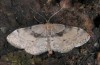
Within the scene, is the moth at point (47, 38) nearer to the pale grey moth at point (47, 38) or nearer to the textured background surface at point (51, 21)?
the pale grey moth at point (47, 38)

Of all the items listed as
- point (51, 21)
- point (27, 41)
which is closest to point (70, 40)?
point (51, 21)

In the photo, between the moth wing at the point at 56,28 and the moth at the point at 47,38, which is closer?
the moth at the point at 47,38

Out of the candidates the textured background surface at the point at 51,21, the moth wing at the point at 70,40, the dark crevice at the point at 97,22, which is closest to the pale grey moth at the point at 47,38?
the moth wing at the point at 70,40

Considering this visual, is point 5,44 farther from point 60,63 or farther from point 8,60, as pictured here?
point 60,63

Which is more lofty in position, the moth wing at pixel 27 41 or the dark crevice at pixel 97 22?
the dark crevice at pixel 97 22

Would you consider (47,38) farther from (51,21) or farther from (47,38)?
(51,21)

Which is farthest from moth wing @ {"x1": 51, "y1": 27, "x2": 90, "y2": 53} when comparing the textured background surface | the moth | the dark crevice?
the dark crevice

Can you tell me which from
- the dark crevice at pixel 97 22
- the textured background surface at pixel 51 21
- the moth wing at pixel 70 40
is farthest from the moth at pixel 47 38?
the dark crevice at pixel 97 22
